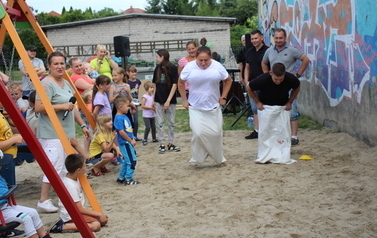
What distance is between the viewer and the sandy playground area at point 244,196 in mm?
5090

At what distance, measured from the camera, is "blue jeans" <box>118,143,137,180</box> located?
23.1 ft

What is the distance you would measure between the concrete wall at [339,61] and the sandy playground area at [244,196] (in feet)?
1.71

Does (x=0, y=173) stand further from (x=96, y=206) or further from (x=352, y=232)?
(x=352, y=232)

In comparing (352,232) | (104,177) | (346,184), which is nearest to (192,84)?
(104,177)

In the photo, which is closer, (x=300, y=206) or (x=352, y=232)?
(x=352, y=232)

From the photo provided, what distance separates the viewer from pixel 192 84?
765 cm

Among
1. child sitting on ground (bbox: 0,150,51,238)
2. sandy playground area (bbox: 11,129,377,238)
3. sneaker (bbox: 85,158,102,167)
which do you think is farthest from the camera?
sneaker (bbox: 85,158,102,167)

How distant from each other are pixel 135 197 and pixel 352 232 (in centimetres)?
273

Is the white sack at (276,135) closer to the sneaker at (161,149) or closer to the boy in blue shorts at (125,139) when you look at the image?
the boy in blue shorts at (125,139)

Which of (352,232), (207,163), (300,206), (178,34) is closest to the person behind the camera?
(352,232)

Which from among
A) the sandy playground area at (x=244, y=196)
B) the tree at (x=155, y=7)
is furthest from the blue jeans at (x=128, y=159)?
the tree at (x=155, y=7)

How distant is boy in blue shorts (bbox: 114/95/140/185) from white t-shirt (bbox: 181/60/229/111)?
3.42ft

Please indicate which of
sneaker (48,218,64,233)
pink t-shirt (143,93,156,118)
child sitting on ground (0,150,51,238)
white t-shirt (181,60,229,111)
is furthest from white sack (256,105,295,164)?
child sitting on ground (0,150,51,238)

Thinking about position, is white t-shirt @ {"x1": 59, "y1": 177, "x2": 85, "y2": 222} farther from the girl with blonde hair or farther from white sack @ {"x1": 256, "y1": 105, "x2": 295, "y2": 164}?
white sack @ {"x1": 256, "y1": 105, "x2": 295, "y2": 164}
